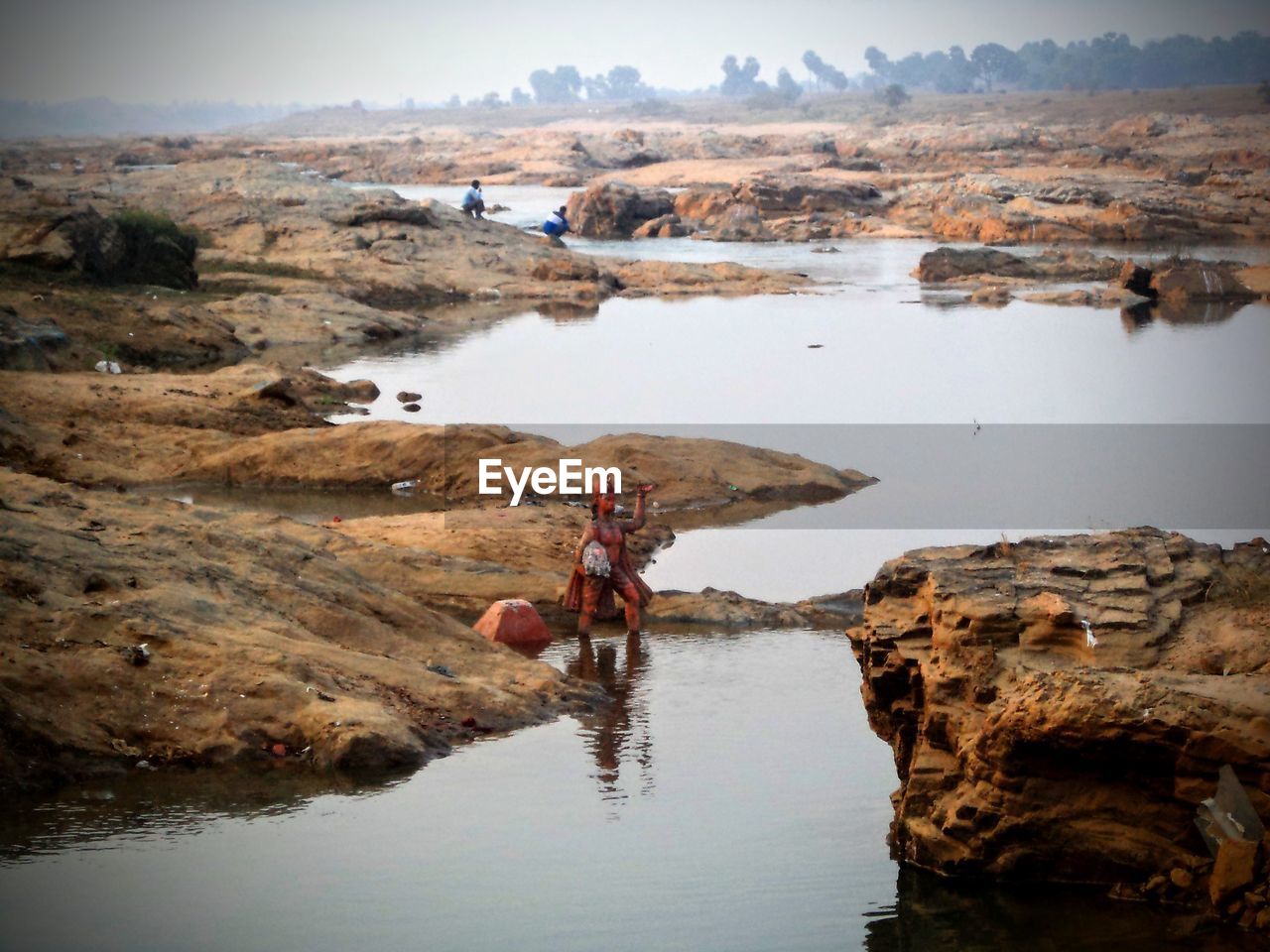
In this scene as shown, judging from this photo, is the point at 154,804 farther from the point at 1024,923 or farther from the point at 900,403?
the point at 900,403

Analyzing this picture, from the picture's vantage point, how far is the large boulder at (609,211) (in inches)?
2434

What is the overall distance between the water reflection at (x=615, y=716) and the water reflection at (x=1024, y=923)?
2418 millimetres

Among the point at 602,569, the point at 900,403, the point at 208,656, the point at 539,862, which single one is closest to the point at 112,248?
the point at 900,403

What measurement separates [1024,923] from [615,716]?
4616mm

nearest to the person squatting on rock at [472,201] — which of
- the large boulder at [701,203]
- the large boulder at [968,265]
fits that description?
the large boulder at [968,265]

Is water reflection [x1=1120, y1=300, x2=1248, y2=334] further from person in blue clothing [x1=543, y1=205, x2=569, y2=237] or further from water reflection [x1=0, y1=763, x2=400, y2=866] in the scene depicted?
water reflection [x1=0, y1=763, x2=400, y2=866]

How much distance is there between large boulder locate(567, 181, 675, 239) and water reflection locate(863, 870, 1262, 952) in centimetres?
5303

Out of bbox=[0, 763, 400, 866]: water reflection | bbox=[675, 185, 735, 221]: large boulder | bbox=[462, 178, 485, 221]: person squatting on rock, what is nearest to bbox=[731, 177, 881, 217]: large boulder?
bbox=[675, 185, 735, 221]: large boulder

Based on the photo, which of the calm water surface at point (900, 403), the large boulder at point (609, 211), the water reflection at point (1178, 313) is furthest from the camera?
the large boulder at point (609, 211)

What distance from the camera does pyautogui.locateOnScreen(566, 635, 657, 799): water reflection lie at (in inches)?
465

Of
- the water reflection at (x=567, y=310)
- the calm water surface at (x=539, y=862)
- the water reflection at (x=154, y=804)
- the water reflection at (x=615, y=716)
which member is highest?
the water reflection at (x=567, y=310)

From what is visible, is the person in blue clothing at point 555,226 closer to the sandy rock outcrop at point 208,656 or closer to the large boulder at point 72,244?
the large boulder at point 72,244

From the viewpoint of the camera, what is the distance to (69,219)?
33469 millimetres

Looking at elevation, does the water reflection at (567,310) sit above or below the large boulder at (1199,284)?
below
